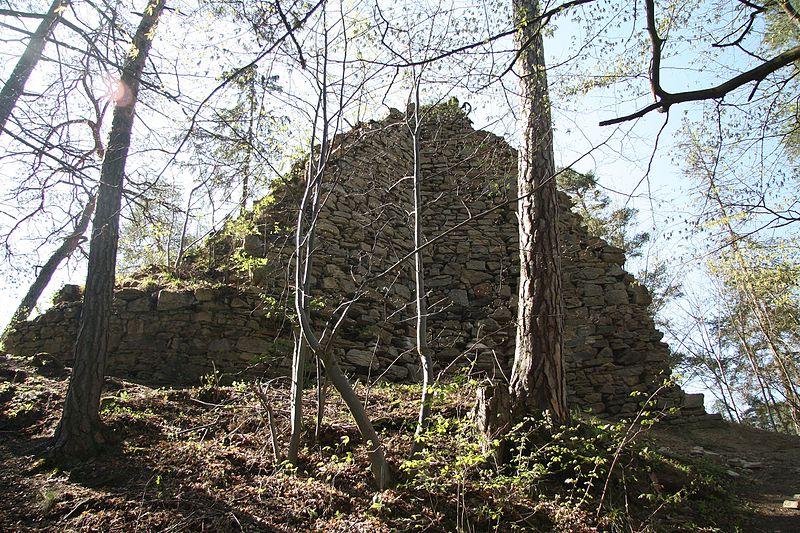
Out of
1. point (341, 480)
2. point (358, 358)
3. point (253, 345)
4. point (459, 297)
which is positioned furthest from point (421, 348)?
point (459, 297)

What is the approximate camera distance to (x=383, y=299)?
7406 mm

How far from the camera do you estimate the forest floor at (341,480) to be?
322 centimetres

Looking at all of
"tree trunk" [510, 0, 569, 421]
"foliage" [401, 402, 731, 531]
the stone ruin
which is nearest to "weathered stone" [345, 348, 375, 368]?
the stone ruin

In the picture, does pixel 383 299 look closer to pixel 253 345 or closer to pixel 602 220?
pixel 253 345

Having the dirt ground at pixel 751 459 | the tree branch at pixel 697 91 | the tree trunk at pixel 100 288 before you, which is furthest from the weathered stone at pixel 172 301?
the dirt ground at pixel 751 459

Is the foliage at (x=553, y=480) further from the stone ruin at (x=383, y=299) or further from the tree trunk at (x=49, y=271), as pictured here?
the tree trunk at (x=49, y=271)

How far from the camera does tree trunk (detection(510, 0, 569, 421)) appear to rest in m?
4.35

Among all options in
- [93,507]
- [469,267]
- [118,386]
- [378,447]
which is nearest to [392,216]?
[469,267]

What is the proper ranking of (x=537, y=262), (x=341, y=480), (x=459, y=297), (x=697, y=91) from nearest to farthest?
(x=697, y=91)
(x=341, y=480)
(x=537, y=262)
(x=459, y=297)

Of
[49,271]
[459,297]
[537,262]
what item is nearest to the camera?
[537,262]

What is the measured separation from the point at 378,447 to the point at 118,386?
12.1ft

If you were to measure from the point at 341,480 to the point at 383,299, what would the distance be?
3961mm

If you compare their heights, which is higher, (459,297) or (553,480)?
(459,297)

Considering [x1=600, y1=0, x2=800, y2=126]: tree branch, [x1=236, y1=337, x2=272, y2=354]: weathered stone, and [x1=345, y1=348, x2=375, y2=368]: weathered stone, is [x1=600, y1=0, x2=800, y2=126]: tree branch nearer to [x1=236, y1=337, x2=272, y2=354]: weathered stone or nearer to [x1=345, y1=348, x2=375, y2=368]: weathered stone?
[x1=345, y1=348, x2=375, y2=368]: weathered stone
